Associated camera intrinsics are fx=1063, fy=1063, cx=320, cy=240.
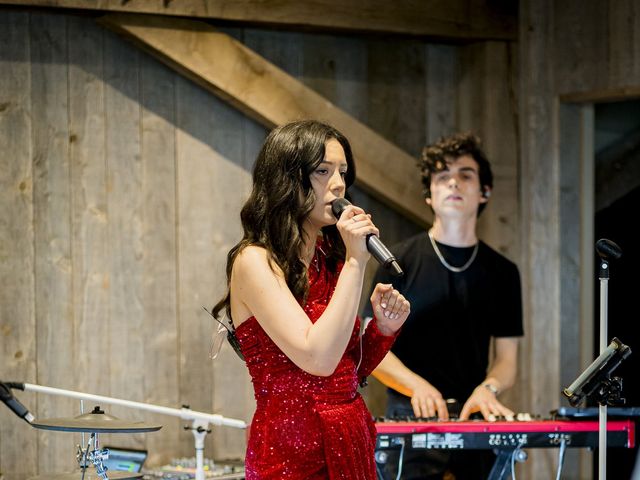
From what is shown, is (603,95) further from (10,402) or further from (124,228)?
(10,402)

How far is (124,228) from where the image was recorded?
4.29 metres

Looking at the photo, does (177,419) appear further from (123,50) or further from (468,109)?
(468,109)

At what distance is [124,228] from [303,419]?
2.01 metres

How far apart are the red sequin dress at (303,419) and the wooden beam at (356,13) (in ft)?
6.44

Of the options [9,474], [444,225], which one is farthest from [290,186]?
[9,474]

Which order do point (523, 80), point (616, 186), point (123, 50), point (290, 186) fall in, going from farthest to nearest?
point (616, 186) < point (523, 80) < point (123, 50) < point (290, 186)

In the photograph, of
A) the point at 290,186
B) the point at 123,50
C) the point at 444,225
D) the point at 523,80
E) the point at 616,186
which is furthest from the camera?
the point at 616,186

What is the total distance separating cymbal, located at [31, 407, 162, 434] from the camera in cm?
283

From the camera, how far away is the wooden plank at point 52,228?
4148 millimetres

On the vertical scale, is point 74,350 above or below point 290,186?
below

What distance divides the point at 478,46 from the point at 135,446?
2330 millimetres

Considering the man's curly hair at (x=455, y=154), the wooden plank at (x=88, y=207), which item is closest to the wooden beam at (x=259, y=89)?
the wooden plank at (x=88, y=207)

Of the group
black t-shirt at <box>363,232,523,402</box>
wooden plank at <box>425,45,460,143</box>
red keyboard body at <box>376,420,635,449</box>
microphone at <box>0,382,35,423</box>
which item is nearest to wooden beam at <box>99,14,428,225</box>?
wooden plank at <box>425,45,460,143</box>

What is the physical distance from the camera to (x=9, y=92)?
162 inches
